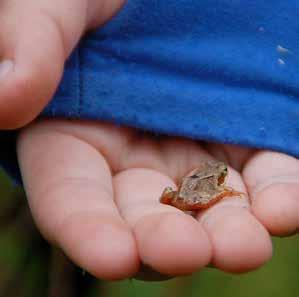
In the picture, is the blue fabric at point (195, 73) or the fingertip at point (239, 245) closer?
the fingertip at point (239, 245)

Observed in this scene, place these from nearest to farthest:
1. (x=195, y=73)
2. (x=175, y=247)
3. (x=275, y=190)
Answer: (x=175, y=247) → (x=275, y=190) → (x=195, y=73)

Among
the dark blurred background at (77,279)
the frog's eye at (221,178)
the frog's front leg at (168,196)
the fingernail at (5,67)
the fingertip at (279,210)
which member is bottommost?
the dark blurred background at (77,279)

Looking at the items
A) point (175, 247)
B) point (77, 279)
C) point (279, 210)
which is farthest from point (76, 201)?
point (77, 279)

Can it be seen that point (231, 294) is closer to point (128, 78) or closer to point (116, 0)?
point (128, 78)

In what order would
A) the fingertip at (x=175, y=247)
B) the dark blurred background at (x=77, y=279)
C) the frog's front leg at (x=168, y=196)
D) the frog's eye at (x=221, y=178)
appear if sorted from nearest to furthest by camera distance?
the fingertip at (x=175, y=247) < the frog's front leg at (x=168, y=196) < the frog's eye at (x=221, y=178) < the dark blurred background at (x=77, y=279)

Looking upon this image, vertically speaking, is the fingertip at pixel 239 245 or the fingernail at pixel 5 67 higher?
the fingernail at pixel 5 67

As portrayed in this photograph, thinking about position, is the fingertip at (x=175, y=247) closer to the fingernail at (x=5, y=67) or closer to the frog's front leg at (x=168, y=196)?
the frog's front leg at (x=168, y=196)

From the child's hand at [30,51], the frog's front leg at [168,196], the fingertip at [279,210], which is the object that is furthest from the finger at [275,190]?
the child's hand at [30,51]

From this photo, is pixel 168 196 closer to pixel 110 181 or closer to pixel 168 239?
pixel 110 181
